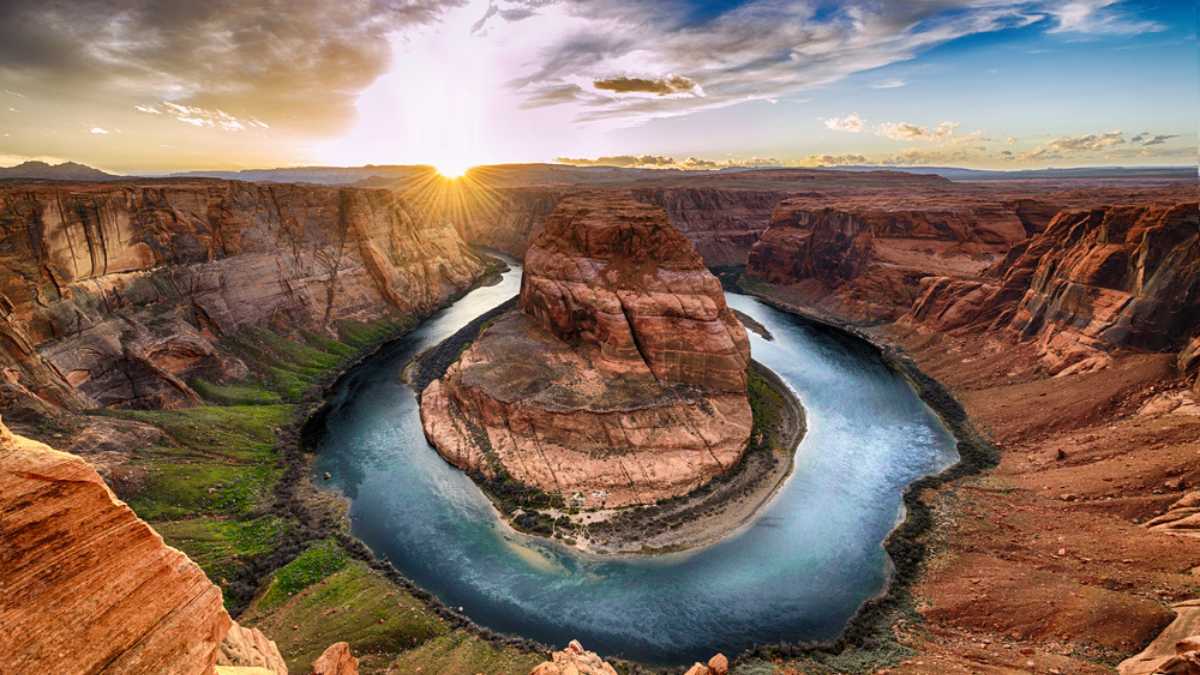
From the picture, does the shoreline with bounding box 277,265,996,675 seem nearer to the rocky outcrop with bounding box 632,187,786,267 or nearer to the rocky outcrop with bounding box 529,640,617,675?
the rocky outcrop with bounding box 529,640,617,675

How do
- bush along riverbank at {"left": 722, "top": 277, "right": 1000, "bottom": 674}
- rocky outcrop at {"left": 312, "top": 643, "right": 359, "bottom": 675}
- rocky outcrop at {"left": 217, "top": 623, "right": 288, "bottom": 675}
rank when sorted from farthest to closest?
bush along riverbank at {"left": 722, "top": 277, "right": 1000, "bottom": 674} < rocky outcrop at {"left": 312, "top": 643, "right": 359, "bottom": 675} < rocky outcrop at {"left": 217, "top": 623, "right": 288, "bottom": 675}

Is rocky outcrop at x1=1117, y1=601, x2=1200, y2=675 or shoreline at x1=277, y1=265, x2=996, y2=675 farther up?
rocky outcrop at x1=1117, y1=601, x2=1200, y2=675

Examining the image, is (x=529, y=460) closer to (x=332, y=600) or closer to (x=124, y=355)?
(x=332, y=600)

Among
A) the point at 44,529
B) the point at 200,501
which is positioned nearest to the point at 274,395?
the point at 200,501

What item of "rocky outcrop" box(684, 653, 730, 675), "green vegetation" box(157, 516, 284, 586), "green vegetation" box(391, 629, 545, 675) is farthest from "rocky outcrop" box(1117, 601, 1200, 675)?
"green vegetation" box(157, 516, 284, 586)

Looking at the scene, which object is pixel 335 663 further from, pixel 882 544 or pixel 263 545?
pixel 882 544

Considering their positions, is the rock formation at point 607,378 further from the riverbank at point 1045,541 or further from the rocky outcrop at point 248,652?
the rocky outcrop at point 248,652

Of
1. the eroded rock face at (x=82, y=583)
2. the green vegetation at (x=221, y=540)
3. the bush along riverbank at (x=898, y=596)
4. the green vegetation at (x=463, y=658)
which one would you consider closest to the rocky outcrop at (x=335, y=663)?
the eroded rock face at (x=82, y=583)
